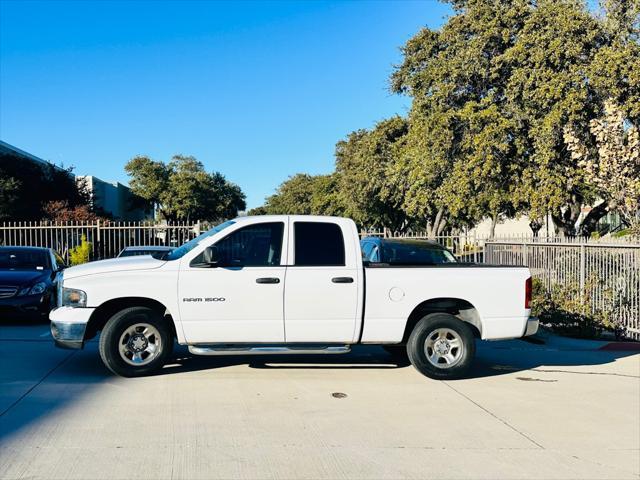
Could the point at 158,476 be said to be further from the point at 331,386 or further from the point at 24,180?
the point at 24,180

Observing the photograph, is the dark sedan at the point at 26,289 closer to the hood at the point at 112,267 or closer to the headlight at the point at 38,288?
the headlight at the point at 38,288

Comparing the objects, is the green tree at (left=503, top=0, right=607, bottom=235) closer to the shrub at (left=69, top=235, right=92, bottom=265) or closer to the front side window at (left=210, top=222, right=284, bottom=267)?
the front side window at (left=210, top=222, right=284, bottom=267)

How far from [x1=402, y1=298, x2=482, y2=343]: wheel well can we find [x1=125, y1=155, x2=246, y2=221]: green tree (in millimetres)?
47581

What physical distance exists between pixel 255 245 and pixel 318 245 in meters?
0.80

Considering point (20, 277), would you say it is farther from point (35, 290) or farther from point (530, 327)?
point (530, 327)

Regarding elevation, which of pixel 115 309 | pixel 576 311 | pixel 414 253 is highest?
pixel 414 253

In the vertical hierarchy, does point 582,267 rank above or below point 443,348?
above

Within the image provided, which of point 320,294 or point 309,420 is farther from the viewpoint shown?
point 320,294

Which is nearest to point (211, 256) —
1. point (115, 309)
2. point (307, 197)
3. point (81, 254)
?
point (115, 309)

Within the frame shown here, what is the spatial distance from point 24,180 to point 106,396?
92.4 feet

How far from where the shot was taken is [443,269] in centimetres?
766

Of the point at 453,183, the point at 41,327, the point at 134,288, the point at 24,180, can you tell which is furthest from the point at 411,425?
the point at 24,180

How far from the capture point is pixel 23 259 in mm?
12703

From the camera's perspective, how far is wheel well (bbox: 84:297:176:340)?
7237 mm
